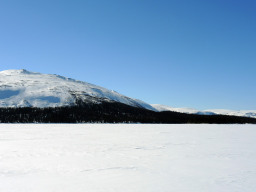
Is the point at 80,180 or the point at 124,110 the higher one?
the point at 124,110

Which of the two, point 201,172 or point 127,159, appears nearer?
point 201,172

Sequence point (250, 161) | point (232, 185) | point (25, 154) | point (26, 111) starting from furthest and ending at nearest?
point (26, 111), point (25, 154), point (250, 161), point (232, 185)

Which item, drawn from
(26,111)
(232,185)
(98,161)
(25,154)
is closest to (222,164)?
(232,185)

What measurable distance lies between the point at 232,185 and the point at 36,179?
7696mm

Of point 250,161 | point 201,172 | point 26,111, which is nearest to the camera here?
point 201,172

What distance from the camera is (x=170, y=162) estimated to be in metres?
13.7

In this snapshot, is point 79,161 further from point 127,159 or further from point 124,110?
point 124,110

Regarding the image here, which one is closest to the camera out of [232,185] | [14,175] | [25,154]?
[232,185]

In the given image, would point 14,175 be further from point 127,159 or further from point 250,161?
point 250,161

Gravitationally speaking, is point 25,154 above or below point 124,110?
below

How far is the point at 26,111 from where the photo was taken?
157875mm

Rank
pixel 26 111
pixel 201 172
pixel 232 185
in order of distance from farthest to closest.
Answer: pixel 26 111 < pixel 201 172 < pixel 232 185

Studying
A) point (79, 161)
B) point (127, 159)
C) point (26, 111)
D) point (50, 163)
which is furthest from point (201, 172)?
point (26, 111)

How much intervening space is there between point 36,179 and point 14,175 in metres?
1.32
